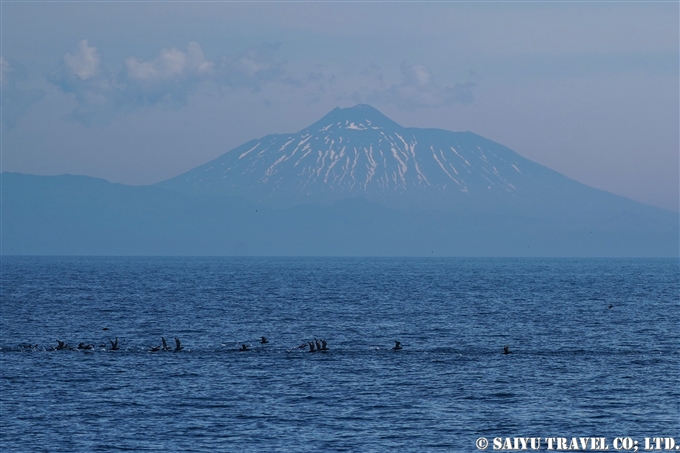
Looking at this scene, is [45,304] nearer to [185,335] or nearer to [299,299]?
[299,299]

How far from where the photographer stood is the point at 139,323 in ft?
276

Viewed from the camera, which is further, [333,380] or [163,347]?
[163,347]

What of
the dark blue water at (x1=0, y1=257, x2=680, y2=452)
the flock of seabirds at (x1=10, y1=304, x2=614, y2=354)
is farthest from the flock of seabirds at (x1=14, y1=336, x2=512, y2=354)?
the dark blue water at (x1=0, y1=257, x2=680, y2=452)

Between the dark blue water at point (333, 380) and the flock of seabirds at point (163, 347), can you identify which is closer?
the dark blue water at point (333, 380)

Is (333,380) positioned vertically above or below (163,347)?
below

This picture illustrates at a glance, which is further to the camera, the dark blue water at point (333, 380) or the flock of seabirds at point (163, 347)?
the flock of seabirds at point (163, 347)

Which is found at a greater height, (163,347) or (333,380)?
(163,347)

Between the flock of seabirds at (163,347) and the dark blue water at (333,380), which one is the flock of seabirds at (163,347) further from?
the dark blue water at (333,380)

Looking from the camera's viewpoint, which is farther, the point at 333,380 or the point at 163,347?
the point at 163,347

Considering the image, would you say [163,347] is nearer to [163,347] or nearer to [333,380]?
[163,347]

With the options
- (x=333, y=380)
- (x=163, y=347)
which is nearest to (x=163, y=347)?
(x=163, y=347)

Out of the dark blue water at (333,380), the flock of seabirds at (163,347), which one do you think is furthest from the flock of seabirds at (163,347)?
the dark blue water at (333,380)

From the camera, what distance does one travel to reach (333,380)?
5006 cm

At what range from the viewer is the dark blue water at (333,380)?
38156 millimetres
